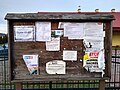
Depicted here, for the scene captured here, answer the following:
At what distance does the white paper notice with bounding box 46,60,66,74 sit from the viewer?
4289 millimetres

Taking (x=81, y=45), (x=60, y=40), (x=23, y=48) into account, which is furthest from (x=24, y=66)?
(x=81, y=45)

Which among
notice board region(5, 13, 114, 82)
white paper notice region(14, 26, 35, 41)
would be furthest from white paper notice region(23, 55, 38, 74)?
white paper notice region(14, 26, 35, 41)

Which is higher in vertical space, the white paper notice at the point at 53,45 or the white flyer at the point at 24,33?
the white flyer at the point at 24,33

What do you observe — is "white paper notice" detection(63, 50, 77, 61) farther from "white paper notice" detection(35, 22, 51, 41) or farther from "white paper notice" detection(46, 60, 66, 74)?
"white paper notice" detection(35, 22, 51, 41)

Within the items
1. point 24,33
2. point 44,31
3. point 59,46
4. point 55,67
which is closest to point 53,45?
point 59,46

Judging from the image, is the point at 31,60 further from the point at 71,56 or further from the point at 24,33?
the point at 71,56

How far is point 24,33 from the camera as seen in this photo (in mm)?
4219

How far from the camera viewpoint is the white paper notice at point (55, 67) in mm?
4289

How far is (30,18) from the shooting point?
4.14m

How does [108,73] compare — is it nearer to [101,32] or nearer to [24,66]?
[101,32]

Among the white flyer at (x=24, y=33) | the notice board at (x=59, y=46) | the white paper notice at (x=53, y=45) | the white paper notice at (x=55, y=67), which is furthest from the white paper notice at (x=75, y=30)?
the white flyer at (x=24, y=33)

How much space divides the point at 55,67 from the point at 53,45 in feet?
1.41

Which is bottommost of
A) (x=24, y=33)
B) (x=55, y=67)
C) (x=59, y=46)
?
(x=55, y=67)

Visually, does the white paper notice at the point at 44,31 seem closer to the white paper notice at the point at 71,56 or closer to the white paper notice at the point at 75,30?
the white paper notice at the point at 75,30
